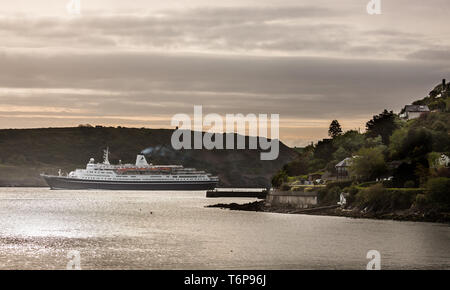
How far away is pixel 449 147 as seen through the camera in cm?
10912

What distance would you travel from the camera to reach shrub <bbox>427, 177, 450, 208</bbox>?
80.9 m

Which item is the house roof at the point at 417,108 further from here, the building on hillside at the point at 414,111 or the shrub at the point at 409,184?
the shrub at the point at 409,184

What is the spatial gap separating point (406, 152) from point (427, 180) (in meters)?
22.0

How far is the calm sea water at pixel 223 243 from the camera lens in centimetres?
4997

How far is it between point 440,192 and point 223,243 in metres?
28.9

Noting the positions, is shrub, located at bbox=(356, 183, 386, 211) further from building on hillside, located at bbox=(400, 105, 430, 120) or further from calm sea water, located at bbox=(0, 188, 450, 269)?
building on hillside, located at bbox=(400, 105, 430, 120)

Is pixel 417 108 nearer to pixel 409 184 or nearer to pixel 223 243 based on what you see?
pixel 409 184

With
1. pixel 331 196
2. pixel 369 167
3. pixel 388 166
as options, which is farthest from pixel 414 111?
pixel 331 196

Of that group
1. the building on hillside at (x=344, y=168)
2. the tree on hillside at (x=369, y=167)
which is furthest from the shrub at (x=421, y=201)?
the building on hillside at (x=344, y=168)

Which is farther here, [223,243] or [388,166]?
[388,166]

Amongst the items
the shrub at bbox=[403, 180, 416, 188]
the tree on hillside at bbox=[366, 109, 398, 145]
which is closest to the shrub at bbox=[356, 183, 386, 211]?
the shrub at bbox=[403, 180, 416, 188]

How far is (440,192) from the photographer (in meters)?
80.9
